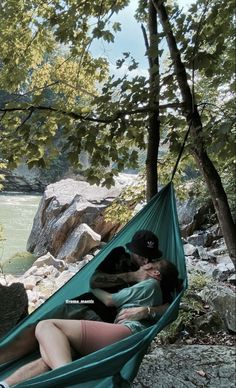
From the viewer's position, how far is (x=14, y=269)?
6.96 meters

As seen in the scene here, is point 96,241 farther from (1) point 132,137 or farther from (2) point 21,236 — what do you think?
(1) point 132,137

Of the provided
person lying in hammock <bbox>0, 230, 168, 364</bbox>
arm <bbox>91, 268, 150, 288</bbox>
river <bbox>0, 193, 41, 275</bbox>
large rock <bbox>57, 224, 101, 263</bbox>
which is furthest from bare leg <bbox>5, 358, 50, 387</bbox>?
large rock <bbox>57, 224, 101, 263</bbox>

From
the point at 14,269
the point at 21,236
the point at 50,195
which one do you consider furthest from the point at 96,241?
the point at 21,236

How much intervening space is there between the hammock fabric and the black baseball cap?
0.32 feet

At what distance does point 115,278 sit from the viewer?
5.53ft

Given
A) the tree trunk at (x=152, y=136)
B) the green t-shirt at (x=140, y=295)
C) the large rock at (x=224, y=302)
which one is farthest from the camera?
the large rock at (x=224, y=302)

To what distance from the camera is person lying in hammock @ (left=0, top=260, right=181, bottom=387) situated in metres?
1.33

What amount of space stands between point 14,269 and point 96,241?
154 cm

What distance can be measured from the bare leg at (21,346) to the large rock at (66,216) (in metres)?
5.14

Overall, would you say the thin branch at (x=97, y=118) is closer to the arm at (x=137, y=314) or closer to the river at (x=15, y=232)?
the arm at (x=137, y=314)

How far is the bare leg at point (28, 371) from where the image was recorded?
1306 mm

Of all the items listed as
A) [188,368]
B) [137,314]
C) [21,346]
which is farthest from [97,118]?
[188,368]

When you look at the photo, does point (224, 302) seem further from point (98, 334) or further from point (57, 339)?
point (57, 339)

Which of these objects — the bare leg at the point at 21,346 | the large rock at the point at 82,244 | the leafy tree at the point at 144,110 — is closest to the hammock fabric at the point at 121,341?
the bare leg at the point at 21,346
